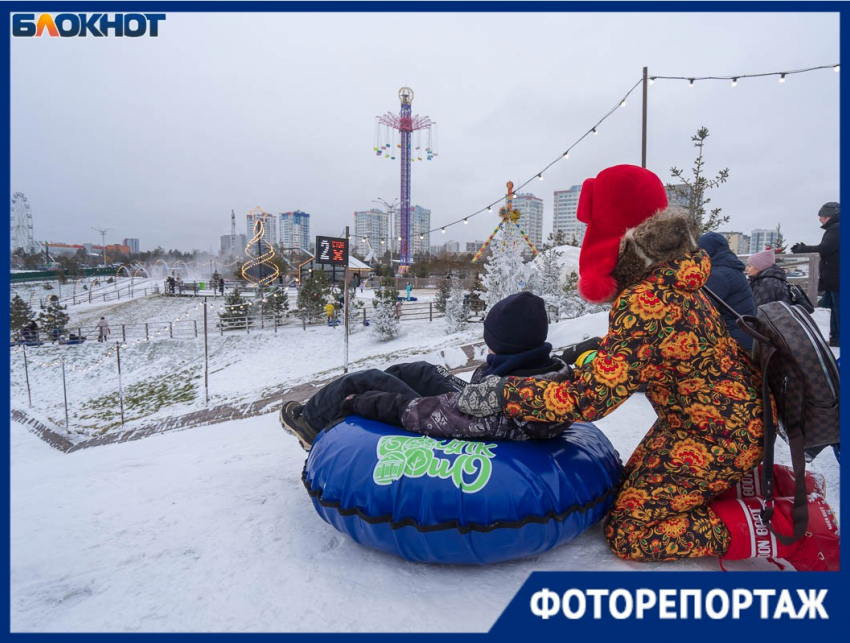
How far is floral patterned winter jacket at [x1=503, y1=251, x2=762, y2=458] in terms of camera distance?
1812 millimetres

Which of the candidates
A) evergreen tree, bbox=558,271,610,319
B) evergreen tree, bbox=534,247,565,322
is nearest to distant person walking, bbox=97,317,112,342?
evergreen tree, bbox=534,247,565,322

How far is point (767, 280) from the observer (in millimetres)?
4035

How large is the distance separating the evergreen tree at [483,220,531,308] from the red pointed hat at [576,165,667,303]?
10.0m

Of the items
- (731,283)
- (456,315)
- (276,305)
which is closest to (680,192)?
(731,283)

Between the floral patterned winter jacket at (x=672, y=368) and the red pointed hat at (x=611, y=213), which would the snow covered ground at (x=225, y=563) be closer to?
the floral patterned winter jacket at (x=672, y=368)

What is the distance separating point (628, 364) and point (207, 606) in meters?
1.74

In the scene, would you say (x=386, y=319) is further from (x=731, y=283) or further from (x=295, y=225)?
(x=295, y=225)

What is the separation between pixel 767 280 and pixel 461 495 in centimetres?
353

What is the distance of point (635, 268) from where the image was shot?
1931 mm

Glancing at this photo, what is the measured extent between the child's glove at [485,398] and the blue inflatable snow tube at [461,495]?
148 mm

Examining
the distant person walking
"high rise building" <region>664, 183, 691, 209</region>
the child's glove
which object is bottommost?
the distant person walking

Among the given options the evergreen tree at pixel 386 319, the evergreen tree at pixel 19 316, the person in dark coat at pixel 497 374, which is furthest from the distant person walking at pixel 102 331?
the person in dark coat at pixel 497 374

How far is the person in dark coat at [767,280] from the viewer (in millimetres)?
3961

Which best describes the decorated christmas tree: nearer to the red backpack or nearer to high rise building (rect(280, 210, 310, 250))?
the red backpack
